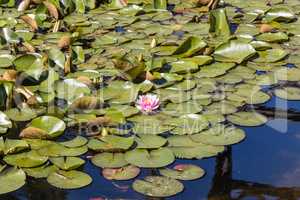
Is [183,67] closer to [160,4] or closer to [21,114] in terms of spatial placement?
[21,114]

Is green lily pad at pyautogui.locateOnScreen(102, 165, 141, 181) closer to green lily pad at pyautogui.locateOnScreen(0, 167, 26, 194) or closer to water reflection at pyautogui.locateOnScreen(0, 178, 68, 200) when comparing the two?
water reflection at pyautogui.locateOnScreen(0, 178, 68, 200)

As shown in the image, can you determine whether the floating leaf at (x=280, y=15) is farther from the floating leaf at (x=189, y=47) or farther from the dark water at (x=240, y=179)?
the dark water at (x=240, y=179)

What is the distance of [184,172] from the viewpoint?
1705 mm

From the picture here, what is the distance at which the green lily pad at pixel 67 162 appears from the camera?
1703 mm

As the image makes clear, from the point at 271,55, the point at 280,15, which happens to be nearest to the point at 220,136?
the point at 271,55

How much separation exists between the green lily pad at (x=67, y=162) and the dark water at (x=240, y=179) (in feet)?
0.12

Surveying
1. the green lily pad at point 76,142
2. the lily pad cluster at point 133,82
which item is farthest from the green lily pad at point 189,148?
the green lily pad at point 76,142

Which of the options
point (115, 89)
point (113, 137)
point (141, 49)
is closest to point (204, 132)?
point (113, 137)

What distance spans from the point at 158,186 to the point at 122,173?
0.13m

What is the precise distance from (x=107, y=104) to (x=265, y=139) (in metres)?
0.61

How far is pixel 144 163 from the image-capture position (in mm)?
1723

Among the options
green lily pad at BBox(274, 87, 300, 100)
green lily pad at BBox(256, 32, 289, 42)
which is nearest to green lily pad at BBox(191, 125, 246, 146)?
green lily pad at BBox(274, 87, 300, 100)

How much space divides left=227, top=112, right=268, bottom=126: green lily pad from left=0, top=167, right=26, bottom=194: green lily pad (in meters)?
0.79

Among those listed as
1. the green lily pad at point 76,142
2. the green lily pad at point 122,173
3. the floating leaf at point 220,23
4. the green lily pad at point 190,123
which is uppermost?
the floating leaf at point 220,23
